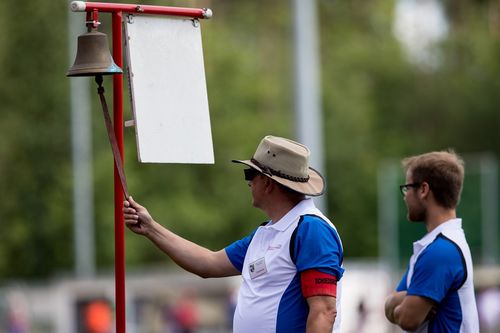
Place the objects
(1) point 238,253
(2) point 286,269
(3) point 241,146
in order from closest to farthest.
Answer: (2) point 286,269
(1) point 238,253
(3) point 241,146

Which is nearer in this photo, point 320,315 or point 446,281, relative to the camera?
point 320,315

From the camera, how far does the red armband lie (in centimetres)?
548

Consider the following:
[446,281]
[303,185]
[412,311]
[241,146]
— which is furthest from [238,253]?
[241,146]

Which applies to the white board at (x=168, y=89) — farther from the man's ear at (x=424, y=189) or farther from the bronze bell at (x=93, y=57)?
the man's ear at (x=424, y=189)

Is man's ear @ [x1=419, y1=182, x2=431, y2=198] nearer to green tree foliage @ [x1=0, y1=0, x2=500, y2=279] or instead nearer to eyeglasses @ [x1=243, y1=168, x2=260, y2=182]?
eyeglasses @ [x1=243, y1=168, x2=260, y2=182]

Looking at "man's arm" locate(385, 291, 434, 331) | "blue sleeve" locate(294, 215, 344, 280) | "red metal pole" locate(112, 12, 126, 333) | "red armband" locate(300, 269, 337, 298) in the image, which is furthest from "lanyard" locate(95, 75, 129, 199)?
"man's arm" locate(385, 291, 434, 331)

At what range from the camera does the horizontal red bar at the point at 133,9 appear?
5.82 m

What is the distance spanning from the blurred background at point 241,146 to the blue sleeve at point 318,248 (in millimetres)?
10802

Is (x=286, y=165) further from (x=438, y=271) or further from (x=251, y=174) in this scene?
(x=438, y=271)

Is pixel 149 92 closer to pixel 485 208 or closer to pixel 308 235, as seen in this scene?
pixel 308 235

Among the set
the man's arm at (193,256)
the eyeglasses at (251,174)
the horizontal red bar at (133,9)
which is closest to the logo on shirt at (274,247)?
the eyeglasses at (251,174)

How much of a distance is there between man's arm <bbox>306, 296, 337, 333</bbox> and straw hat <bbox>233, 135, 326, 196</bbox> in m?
0.54

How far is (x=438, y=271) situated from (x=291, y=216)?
81 centimetres

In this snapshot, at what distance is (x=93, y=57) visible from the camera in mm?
5941
